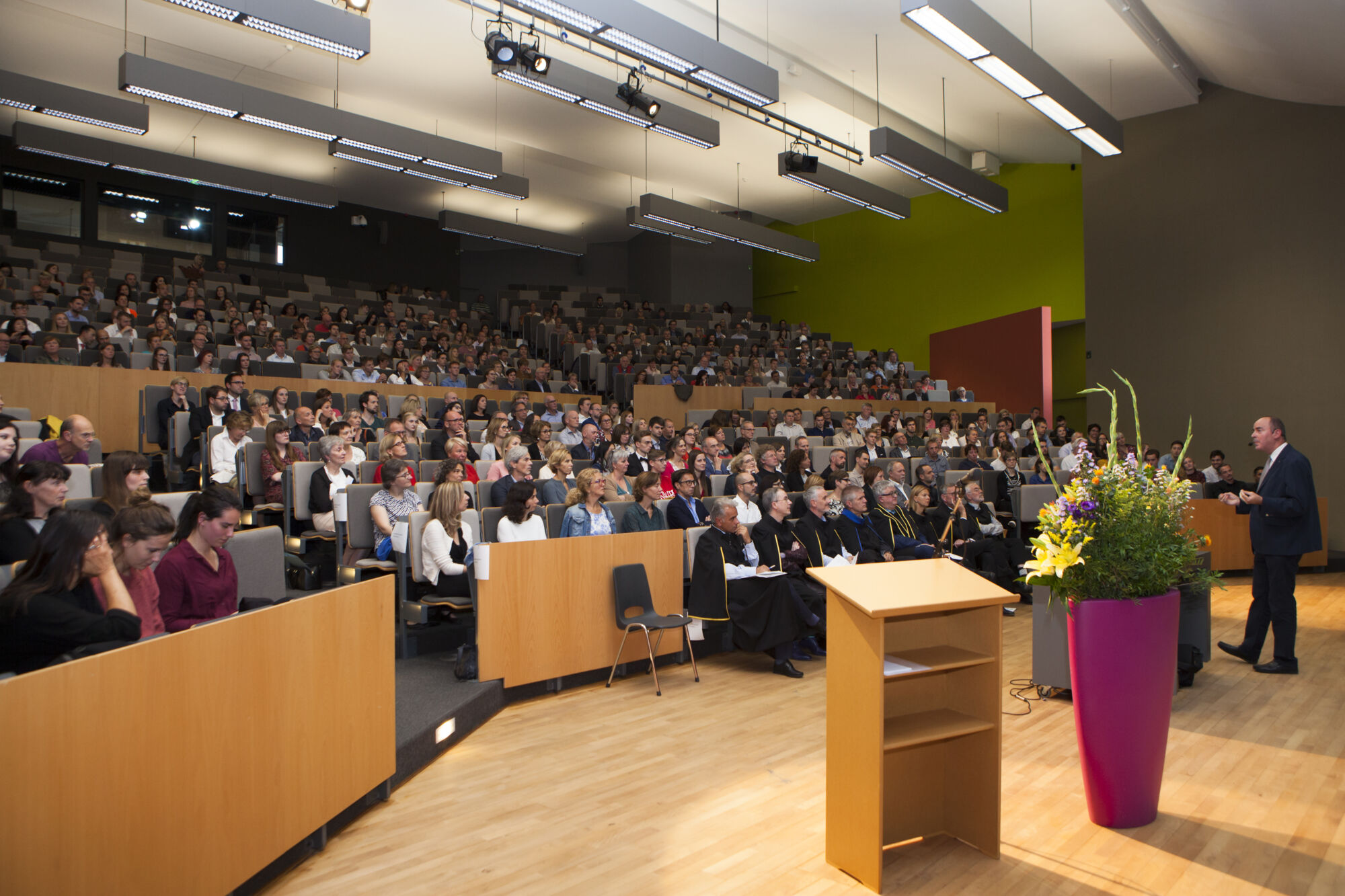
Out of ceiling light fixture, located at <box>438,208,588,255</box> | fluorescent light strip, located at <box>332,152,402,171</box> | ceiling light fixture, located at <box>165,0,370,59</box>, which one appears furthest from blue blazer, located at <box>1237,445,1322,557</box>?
ceiling light fixture, located at <box>438,208,588,255</box>

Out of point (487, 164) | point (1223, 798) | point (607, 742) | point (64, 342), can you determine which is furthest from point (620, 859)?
point (487, 164)

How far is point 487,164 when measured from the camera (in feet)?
32.2

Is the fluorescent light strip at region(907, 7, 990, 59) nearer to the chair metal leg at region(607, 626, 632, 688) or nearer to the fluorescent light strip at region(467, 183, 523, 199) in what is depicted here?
the chair metal leg at region(607, 626, 632, 688)

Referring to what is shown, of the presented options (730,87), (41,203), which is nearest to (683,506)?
(730,87)

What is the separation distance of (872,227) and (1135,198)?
5.47m

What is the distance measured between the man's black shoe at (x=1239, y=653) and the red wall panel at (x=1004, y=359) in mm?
7190

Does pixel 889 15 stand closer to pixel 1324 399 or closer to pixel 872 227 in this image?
pixel 1324 399

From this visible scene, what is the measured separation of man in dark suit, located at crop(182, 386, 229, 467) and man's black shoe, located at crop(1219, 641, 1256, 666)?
659 centimetres

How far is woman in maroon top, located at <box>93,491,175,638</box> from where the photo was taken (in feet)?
8.22

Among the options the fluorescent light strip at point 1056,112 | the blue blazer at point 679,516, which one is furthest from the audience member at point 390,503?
the fluorescent light strip at point 1056,112

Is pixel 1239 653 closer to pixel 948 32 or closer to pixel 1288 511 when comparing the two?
pixel 1288 511

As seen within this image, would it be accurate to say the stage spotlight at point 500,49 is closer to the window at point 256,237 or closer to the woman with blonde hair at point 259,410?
the woman with blonde hair at point 259,410

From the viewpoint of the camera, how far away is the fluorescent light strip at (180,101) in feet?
23.9

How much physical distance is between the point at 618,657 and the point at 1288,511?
133 inches
